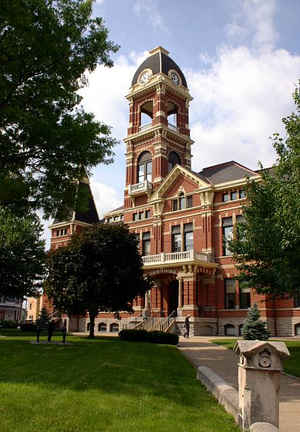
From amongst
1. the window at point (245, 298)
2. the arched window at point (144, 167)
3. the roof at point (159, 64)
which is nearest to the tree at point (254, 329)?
the window at point (245, 298)

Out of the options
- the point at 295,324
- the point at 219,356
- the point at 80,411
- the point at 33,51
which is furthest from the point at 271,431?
the point at 295,324

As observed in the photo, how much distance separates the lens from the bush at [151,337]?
1007 inches

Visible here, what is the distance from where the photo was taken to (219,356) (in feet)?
62.9

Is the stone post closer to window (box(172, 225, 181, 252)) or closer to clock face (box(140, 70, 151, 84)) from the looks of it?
window (box(172, 225, 181, 252))

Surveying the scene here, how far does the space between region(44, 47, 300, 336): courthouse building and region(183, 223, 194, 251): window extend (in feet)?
0.33

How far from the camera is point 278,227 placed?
733 inches

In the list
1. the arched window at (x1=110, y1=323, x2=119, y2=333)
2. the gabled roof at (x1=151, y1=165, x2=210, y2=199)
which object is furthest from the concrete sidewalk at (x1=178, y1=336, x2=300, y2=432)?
the arched window at (x1=110, y1=323, x2=119, y2=333)

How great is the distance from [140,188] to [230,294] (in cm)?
1585

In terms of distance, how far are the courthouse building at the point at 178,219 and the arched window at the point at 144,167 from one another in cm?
12

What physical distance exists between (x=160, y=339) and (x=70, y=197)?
38.1 feet

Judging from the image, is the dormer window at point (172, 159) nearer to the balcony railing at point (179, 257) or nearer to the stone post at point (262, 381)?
the balcony railing at point (179, 257)

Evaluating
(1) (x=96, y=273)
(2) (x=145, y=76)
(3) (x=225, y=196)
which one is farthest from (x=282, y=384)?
(2) (x=145, y=76)

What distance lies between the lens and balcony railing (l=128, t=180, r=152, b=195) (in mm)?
46031

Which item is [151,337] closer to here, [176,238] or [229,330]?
[229,330]
